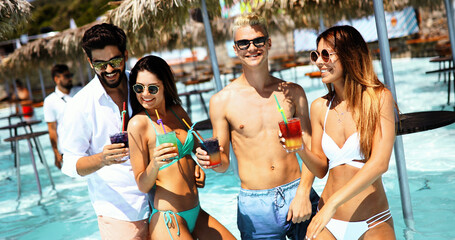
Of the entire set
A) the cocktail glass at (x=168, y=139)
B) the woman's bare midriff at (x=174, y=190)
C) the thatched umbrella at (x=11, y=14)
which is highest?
the thatched umbrella at (x=11, y=14)

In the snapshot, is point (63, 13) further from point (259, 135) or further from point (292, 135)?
point (292, 135)

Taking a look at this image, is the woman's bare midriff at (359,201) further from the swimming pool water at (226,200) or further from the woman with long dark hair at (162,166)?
the swimming pool water at (226,200)

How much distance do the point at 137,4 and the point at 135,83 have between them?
361 centimetres

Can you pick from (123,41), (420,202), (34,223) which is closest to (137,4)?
(123,41)

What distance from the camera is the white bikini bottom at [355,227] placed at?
2.37 meters

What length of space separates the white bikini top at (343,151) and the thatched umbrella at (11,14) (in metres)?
3.17

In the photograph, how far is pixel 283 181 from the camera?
2.78m

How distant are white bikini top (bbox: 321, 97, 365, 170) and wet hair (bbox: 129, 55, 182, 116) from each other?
3.25 feet

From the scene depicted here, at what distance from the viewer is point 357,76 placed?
2.35m

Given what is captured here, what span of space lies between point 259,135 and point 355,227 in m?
0.81

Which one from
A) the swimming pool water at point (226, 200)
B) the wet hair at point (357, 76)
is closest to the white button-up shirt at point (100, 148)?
the wet hair at point (357, 76)

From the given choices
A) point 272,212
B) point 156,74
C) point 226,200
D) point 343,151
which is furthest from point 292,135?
point 226,200

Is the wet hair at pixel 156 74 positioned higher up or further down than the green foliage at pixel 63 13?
further down

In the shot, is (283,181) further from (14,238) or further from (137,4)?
(14,238)
